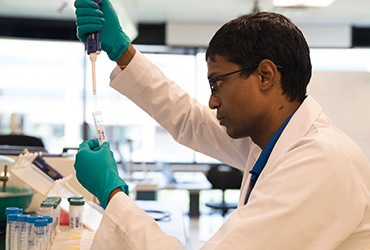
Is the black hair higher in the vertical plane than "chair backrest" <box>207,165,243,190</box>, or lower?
higher

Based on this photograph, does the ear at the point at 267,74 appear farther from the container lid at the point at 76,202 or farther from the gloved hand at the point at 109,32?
the container lid at the point at 76,202

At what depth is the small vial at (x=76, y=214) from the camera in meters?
1.38

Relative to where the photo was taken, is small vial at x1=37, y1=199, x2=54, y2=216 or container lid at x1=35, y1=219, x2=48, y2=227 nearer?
container lid at x1=35, y1=219, x2=48, y2=227

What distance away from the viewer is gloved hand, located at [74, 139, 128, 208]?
1.09 m

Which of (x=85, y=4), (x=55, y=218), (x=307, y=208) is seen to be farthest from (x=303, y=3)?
(x=307, y=208)

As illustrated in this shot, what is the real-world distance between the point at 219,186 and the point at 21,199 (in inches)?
162

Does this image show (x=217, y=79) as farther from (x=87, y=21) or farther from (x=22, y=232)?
(x=22, y=232)

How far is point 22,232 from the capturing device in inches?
45.1

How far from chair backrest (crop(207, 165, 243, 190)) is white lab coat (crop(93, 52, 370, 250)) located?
4475 millimetres

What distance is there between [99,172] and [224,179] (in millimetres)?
4489

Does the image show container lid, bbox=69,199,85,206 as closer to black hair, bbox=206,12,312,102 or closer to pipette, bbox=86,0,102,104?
pipette, bbox=86,0,102,104

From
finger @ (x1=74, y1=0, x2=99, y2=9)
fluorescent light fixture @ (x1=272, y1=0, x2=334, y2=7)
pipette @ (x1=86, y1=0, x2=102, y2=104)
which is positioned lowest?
pipette @ (x1=86, y1=0, x2=102, y2=104)

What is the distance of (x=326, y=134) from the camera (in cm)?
92

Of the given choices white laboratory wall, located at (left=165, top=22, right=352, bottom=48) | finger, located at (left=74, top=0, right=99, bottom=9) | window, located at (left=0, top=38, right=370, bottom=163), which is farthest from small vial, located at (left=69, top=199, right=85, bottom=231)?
white laboratory wall, located at (left=165, top=22, right=352, bottom=48)
